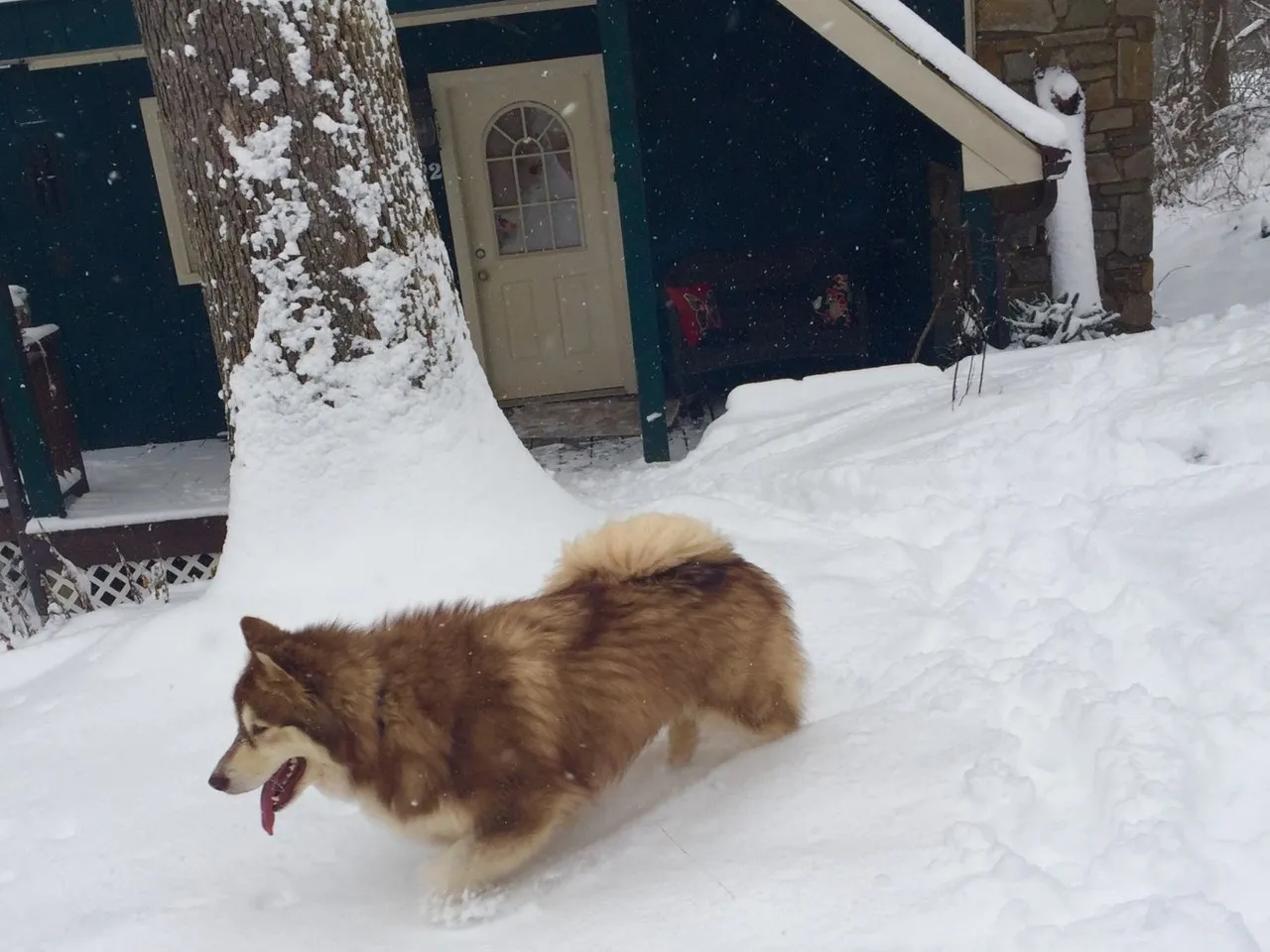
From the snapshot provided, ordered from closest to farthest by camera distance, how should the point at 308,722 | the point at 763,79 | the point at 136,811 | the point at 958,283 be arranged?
the point at 308,722, the point at 136,811, the point at 958,283, the point at 763,79

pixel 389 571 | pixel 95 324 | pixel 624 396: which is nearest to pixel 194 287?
pixel 95 324

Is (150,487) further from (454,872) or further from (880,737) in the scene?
(880,737)

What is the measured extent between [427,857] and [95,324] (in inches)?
315

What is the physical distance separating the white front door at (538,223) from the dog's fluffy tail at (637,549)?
646 cm

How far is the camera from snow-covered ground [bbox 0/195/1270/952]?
2.41 metres

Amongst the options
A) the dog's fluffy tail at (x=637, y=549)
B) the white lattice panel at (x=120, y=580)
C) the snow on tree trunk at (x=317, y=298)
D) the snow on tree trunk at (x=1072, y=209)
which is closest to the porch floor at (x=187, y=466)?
the white lattice panel at (x=120, y=580)

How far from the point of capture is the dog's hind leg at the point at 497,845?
2.69m

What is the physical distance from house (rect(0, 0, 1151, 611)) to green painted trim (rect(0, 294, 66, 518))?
Result: 740mm

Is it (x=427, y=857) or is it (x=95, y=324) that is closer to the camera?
(x=427, y=857)

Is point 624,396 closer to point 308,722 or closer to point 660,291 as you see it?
point 660,291

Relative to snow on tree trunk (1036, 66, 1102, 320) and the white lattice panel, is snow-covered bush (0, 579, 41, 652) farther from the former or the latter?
snow on tree trunk (1036, 66, 1102, 320)

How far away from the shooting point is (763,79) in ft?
30.5

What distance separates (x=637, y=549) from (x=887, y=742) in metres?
0.93

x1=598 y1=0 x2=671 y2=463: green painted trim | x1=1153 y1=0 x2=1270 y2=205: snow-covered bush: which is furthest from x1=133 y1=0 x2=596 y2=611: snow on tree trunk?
x1=1153 y1=0 x2=1270 y2=205: snow-covered bush
